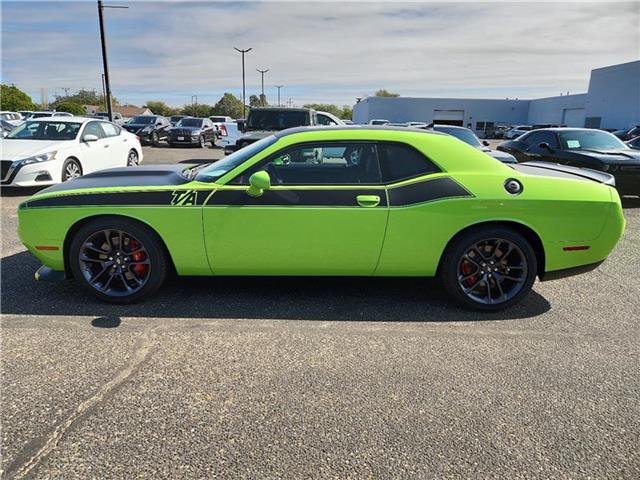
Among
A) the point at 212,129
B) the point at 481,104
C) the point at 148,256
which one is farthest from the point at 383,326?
the point at 481,104

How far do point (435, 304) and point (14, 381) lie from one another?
3.06 meters

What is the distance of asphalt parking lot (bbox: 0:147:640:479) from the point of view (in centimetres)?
208

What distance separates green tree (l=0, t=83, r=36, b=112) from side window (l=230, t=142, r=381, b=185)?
57.7 meters

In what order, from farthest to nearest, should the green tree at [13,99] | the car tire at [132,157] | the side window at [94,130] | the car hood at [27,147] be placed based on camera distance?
the green tree at [13,99] < the car tire at [132,157] < the side window at [94,130] < the car hood at [27,147]

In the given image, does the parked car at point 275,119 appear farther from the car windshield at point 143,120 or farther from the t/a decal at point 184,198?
the car windshield at point 143,120

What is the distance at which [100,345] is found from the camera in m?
3.03

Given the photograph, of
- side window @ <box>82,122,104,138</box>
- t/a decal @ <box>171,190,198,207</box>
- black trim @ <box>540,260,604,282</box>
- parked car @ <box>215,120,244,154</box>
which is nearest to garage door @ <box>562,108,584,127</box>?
parked car @ <box>215,120,244,154</box>

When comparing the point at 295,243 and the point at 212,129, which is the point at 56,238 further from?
the point at 212,129

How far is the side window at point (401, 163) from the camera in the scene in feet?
11.6

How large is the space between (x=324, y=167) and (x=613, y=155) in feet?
22.4

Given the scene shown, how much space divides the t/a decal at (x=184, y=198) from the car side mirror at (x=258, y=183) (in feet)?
1.42

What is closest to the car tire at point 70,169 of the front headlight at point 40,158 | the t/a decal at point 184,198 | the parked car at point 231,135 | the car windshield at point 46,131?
the front headlight at point 40,158

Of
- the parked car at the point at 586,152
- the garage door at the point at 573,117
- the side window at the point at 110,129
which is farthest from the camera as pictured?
the garage door at the point at 573,117

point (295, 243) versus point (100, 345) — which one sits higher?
point (295, 243)
